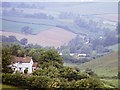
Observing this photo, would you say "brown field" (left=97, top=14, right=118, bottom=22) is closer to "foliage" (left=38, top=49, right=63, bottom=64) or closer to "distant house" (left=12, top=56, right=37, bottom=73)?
"distant house" (left=12, top=56, right=37, bottom=73)

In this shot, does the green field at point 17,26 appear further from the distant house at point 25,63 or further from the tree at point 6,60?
the tree at point 6,60

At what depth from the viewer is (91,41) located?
25172 millimetres

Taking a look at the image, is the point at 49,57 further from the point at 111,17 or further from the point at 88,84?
the point at 111,17

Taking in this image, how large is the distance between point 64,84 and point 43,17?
1039 inches

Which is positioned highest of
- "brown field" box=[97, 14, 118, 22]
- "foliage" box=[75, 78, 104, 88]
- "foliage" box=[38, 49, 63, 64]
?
"brown field" box=[97, 14, 118, 22]

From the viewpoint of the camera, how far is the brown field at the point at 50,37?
2322 centimetres

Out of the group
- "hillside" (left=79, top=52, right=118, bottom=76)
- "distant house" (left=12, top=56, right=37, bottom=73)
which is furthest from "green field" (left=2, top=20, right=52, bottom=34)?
"distant house" (left=12, top=56, right=37, bottom=73)

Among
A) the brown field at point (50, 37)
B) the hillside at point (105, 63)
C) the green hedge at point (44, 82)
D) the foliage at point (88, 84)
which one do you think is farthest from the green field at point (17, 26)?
the foliage at point (88, 84)

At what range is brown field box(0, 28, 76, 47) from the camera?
23.2 metres

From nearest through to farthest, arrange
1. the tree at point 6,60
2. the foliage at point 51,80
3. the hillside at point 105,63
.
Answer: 1. the foliage at point 51,80
2. the tree at point 6,60
3. the hillside at point 105,63

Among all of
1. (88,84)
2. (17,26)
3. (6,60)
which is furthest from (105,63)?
(88,84)

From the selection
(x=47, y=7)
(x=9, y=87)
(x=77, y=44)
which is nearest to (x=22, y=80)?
(x=9, y=87)

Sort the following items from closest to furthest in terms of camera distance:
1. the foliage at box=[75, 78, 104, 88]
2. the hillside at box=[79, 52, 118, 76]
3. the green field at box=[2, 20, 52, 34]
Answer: the foliage at box=[75, 78, 104, 88] < the hillside at box=[79, 52, 118, 76] < the green field at box=[2, 20, 52, 34]

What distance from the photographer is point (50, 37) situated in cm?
2527
